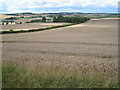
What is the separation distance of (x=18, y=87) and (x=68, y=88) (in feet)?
6.15

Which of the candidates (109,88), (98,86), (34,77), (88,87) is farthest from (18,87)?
(109,88)

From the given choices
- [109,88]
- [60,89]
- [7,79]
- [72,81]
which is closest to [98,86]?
[109,88]

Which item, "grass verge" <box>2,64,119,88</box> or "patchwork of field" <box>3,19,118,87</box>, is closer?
"grass verge" <box>2,64,119,88</box>

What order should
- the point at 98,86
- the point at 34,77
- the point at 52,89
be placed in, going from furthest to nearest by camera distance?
the point at 34,77, the point at 98,86, the point at 52,89

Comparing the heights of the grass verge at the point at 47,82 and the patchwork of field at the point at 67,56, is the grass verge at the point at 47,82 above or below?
above

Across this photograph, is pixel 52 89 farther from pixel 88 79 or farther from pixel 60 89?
pixel 88 79

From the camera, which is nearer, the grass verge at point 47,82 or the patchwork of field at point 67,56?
the grass verge at point 47,82

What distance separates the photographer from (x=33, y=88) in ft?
17.6

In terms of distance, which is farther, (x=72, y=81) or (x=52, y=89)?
(x=72, y=81)

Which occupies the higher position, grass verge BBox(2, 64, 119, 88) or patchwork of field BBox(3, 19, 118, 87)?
grass verge BBox(2, 64, 119, 88)

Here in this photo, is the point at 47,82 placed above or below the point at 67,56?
above

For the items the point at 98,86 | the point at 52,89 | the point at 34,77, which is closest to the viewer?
the point at 52,89

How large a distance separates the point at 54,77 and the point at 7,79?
196cm

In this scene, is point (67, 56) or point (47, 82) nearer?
point (47, 82)
